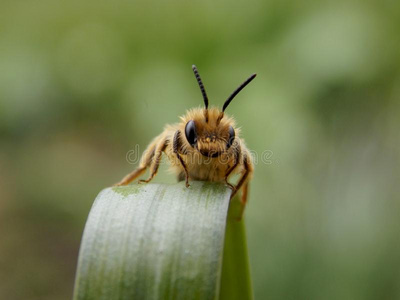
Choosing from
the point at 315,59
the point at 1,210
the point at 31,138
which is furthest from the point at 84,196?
the point at 315,59

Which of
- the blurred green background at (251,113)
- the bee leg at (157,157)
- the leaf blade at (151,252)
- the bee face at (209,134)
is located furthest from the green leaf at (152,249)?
the blurred green background at (251,113)

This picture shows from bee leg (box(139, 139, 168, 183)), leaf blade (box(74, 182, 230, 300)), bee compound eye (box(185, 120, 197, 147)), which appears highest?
bee compound eye (box(185, 120, 197, 147))

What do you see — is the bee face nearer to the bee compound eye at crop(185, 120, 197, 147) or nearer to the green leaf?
the bee compound eye at crop(185, 120, 197, 147)

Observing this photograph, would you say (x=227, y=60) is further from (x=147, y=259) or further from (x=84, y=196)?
(x=147, y=259)

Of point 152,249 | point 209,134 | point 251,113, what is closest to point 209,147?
point 209,134

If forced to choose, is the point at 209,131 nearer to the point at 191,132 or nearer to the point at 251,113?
the point at 191,132

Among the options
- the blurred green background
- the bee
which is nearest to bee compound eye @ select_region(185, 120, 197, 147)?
the bee
